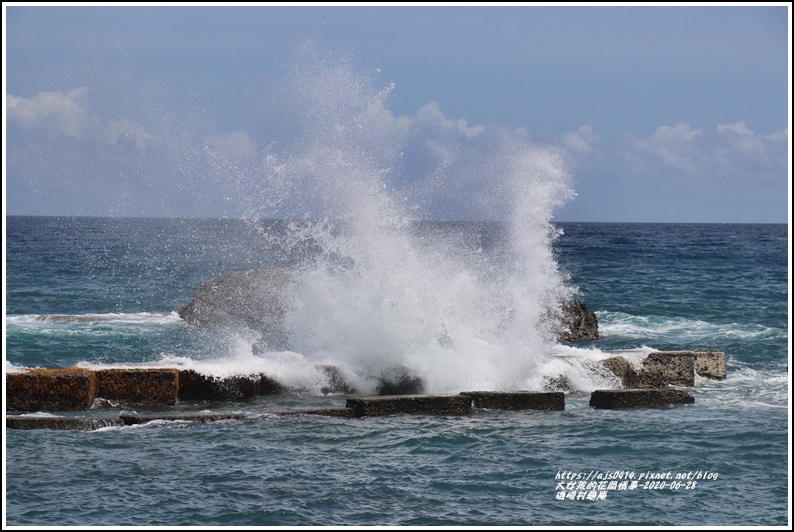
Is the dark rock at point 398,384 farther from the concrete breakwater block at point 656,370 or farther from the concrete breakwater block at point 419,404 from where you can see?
the concrete breakwater block at point 656,370

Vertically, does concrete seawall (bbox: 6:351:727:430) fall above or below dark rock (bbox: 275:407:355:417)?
above

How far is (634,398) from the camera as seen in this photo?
473 inches

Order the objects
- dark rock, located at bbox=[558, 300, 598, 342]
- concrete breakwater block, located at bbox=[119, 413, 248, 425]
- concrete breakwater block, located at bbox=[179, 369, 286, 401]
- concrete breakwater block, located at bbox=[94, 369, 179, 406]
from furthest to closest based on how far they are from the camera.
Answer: dark rock, located at bbox=[558, 300, 598, 342]
concrete breakwater block, located at bbox=[179, 369, 286, 401]
concrete breakwater block, located at bbox=[94, 369, 179, 406]
concrete breakwater block, located at bbox=[119, 413, 248, 425]

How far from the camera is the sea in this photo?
836 centimetres

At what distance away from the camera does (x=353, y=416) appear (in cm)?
1123

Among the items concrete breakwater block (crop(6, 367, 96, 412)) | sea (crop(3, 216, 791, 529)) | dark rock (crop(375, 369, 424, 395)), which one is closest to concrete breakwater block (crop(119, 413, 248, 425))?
sea (crop(3, 216, 791, 529))

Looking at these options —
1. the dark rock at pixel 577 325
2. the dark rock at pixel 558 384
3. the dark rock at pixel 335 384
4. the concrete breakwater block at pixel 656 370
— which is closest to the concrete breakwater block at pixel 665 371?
the concrete breakwater block at pixel 656 370

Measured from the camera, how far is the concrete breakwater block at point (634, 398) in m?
11.9

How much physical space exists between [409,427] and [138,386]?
3.23m

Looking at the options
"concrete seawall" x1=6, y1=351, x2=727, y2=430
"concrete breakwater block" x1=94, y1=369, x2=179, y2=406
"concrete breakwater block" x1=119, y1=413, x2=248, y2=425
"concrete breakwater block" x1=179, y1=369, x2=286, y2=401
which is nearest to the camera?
"concrete breakwater block" x1=119, y1=413, x2=248, y2=425

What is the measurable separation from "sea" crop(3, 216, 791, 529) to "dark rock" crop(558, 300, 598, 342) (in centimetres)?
64

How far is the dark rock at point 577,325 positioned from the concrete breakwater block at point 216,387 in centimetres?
868

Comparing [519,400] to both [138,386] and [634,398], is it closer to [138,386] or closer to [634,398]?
[634,398]

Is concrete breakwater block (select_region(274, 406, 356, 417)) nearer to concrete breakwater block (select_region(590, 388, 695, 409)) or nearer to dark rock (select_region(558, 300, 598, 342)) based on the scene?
concrete breakwater block (select_region(590, 388, 695, 409))
